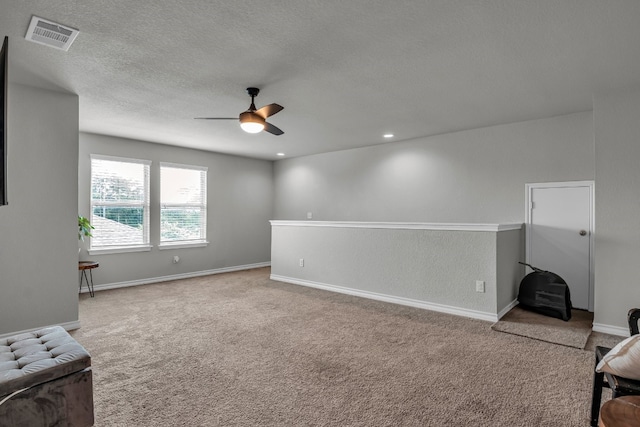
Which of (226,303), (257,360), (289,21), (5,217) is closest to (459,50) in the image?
(289,21)

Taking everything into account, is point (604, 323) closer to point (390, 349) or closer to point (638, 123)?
point (638, 123)

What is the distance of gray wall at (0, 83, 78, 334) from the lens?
3326mm

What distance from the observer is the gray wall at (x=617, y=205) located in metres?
3.38

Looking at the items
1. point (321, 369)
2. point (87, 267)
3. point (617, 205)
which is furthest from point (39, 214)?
point (617, 205)

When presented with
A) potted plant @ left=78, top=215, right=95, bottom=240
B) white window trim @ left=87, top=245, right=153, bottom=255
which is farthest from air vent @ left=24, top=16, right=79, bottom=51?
white window trim @ left=87, top=245, right=153, bottom=255

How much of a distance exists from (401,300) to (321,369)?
2.21m

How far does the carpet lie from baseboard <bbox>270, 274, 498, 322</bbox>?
0.23m

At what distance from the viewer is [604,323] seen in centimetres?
349

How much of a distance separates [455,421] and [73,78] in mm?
4223

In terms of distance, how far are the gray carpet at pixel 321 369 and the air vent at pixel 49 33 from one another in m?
2.51

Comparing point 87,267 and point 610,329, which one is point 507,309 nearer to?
point 610,329

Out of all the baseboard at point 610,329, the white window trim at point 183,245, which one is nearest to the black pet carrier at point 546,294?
the baseboard at point 610,329

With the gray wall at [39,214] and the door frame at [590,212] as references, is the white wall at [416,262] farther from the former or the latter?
the gray wall at [39,214]

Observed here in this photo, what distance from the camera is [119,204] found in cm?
552
